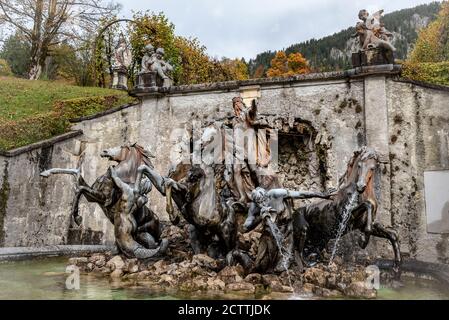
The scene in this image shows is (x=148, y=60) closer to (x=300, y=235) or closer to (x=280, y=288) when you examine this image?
(x=300, y=235)

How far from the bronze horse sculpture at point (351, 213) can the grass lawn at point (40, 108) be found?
304 inches

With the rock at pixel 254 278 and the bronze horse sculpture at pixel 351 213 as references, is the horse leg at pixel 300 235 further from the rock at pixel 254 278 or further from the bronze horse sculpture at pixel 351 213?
the rock at pixel 254 278

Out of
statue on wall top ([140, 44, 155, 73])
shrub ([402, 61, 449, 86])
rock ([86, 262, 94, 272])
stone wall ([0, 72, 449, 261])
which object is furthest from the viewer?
shrub ([402, 61, 449, 86])

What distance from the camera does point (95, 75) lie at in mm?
22391

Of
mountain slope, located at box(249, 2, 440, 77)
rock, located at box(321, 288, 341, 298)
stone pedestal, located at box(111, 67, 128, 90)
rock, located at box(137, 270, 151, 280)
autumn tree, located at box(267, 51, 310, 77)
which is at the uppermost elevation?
mountain slope, located at box(249, 2, 440, 77)

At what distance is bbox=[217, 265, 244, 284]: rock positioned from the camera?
5137mm

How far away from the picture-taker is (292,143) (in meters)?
10.2

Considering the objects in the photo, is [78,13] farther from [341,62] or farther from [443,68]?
[341,62]

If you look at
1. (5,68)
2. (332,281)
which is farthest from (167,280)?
(5,68)

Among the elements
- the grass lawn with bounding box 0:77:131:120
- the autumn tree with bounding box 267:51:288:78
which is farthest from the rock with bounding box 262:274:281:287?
the autumn tree with bounding box 267:51:288:78

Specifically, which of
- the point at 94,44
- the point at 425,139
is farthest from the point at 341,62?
the point at 425,139

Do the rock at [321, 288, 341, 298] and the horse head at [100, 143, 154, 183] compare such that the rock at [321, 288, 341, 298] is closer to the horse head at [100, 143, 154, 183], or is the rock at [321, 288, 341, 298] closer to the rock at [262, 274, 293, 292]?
the rock at [262, 274, 293, 292]

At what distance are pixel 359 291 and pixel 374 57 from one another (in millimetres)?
5960

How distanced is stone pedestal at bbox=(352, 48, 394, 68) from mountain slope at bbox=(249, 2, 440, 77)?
3865 cm
